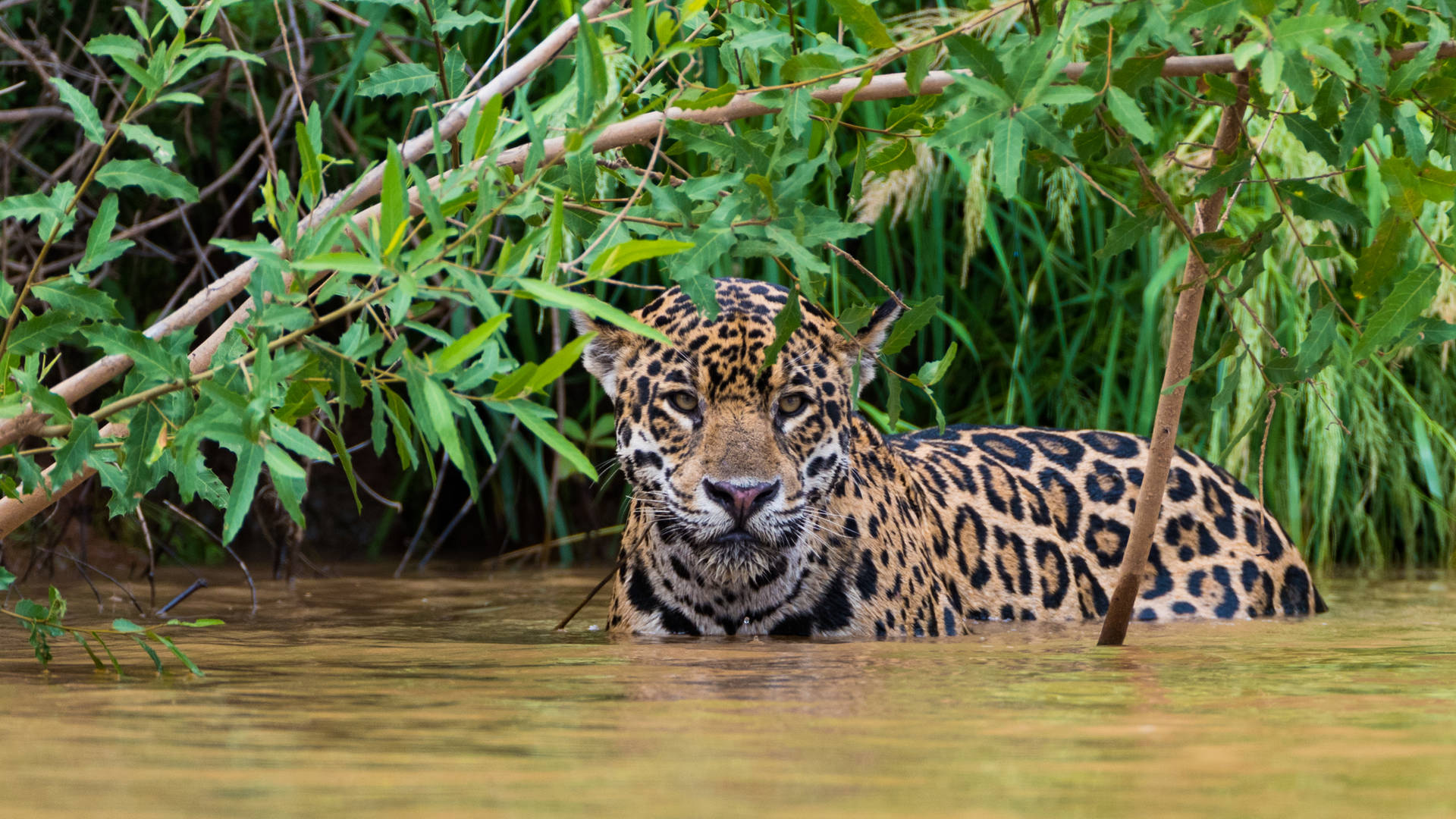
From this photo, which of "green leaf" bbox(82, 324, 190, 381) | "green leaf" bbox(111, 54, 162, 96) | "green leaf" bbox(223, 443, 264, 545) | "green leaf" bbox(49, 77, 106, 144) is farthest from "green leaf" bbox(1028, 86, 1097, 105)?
"green leaf" bbox(49, 77, 106, 144)

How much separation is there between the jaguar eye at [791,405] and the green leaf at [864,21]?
1536 millimetres

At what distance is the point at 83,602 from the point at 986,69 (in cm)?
366

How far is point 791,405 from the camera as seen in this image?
175 inches

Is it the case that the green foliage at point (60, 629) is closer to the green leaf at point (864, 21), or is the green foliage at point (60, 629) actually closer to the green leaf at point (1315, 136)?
the green leaf at point (864, 21)

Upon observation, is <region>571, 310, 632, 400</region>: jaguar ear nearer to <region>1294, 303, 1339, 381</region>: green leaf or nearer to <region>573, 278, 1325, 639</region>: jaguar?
<region>573, 278, 1325, 639</region>: jaguar

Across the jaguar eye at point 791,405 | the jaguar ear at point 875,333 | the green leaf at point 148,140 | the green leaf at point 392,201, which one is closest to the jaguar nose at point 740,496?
the jaguar eye at point 791,405

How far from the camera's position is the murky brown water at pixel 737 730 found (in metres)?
1.83

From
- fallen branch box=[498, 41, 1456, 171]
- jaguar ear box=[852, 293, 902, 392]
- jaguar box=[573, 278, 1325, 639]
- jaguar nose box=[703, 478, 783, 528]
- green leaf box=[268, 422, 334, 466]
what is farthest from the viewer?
jaguar ear box=[852, 293, 902, 392]

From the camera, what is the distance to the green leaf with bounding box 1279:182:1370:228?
126 inches

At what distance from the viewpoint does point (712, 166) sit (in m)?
3.76

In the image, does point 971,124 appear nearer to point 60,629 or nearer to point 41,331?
point 41,331

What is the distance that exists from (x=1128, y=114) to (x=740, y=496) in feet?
5.79

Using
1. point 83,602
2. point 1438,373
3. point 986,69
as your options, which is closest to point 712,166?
point 986,69

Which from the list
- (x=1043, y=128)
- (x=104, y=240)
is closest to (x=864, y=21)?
(x=1043, y=128)
